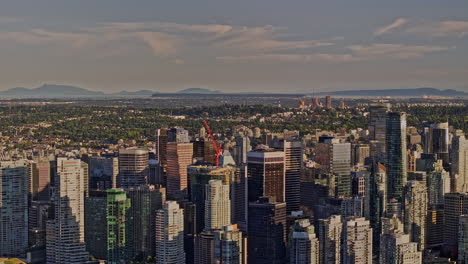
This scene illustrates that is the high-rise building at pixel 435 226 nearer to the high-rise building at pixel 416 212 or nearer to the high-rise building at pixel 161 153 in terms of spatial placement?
the high-rise building at pixel 416 212

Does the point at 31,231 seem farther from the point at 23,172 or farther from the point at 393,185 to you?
the point at 393,185

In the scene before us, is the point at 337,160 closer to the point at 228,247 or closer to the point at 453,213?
the point at 453,213

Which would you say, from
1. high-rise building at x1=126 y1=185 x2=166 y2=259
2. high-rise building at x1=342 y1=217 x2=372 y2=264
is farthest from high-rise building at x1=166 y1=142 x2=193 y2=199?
high-rise building at x1=342 y1=217 x2=372 y2=264

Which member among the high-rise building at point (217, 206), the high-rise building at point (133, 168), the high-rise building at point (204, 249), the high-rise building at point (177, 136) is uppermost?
the high-rise building at point (177, 136)

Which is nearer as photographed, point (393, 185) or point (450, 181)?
point (393, 185)

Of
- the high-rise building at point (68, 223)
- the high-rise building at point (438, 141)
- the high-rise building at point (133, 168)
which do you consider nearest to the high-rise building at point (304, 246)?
the high-rise building at point (68, 223)

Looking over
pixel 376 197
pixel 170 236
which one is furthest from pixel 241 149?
pixel 170 236

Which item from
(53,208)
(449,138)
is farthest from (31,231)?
(449,138)
